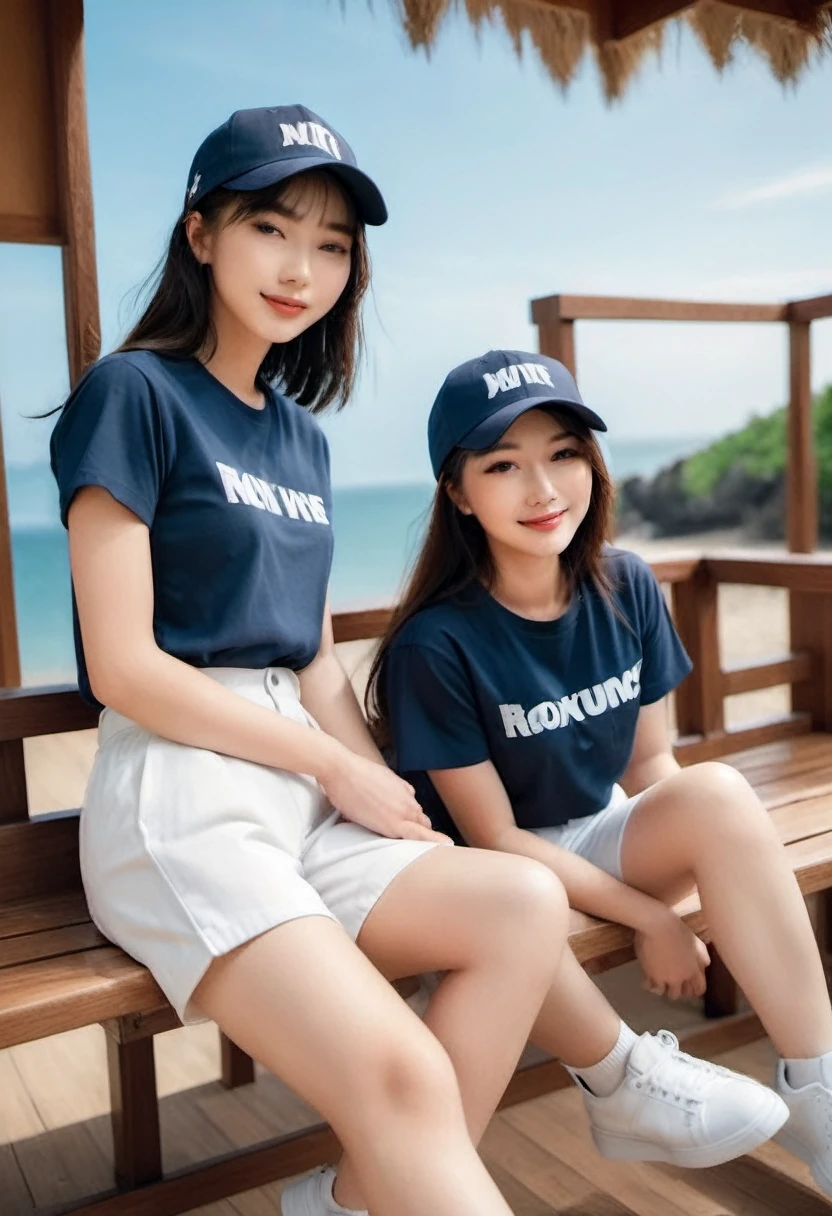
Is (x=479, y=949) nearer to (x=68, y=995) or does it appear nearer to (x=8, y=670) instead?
(x=68, y=995)

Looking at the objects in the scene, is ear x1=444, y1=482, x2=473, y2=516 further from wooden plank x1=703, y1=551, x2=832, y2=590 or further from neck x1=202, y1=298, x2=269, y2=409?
wooden plank x1=703, y1=551, x2=832, y2=590

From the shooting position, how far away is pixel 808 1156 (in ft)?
4.97

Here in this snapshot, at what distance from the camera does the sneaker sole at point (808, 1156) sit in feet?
4.87

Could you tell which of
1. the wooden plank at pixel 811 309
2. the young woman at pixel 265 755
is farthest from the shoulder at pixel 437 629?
the wooden plank at pixel 811 309

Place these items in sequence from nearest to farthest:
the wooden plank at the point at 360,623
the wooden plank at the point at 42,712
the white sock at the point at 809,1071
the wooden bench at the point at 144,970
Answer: the wooden bench at the point at 144,970
the white sock at the point at 809,1071
the wooden plank at the point at 42,712
the wooden plank at the point at 360,623

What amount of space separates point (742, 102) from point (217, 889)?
40.5 metres

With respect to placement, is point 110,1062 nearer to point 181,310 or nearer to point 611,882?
point 611,882

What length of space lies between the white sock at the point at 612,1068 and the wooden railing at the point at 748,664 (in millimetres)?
1013

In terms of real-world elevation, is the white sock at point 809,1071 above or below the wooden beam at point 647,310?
below

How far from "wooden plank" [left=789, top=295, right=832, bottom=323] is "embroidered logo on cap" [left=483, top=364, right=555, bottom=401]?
42.7 inches

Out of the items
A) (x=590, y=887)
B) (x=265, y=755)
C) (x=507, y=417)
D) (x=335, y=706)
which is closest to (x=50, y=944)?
(x=265, y=755)

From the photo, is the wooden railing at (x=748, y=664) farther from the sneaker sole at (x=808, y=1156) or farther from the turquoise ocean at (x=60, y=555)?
the turquoise ocean at (x=60, y=555)

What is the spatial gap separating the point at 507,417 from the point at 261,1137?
1367mm

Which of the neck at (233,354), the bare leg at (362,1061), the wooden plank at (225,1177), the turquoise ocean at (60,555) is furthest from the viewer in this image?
the turquoise ocean at (60,555)
